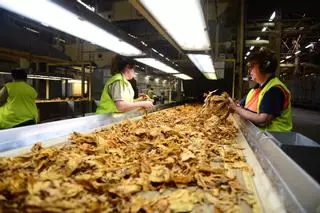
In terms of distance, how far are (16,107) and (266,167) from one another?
4.12 metres

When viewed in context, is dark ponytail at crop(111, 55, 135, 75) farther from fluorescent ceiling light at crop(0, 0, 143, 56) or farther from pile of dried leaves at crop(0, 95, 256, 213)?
pile of dried leaves at crop(0, 95, 256, 213)

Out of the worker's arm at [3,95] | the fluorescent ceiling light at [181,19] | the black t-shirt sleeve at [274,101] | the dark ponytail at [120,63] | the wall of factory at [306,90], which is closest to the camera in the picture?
the fluorescent ceiling light at [181,19]

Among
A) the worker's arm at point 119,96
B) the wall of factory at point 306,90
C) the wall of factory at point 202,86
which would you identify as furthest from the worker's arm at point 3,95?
the wall of factory at point 306,90

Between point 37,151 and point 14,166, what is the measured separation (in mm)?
323

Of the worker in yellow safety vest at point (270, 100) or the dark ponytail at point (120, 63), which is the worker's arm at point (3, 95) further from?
the worker in yellow safety vest at point (270, 100)

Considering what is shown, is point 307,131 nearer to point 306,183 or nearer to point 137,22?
point 137,22

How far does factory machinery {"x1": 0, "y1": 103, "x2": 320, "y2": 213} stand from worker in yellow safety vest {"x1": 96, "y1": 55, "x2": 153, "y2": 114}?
1146 mm

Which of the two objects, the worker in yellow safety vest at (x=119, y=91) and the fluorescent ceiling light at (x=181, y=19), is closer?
the fluorescent ceiling light at (x=181, y=19)

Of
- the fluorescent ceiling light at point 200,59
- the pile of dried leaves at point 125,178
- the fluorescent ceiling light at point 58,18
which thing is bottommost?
the pile of dried leaves at point 125,178

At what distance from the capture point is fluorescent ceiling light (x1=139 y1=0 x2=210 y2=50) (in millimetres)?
2103

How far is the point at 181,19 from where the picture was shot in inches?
98.7

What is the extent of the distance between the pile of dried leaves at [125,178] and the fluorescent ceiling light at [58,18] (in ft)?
3.69

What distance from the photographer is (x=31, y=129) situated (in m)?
2.48

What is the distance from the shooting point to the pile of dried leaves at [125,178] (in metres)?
1.14
